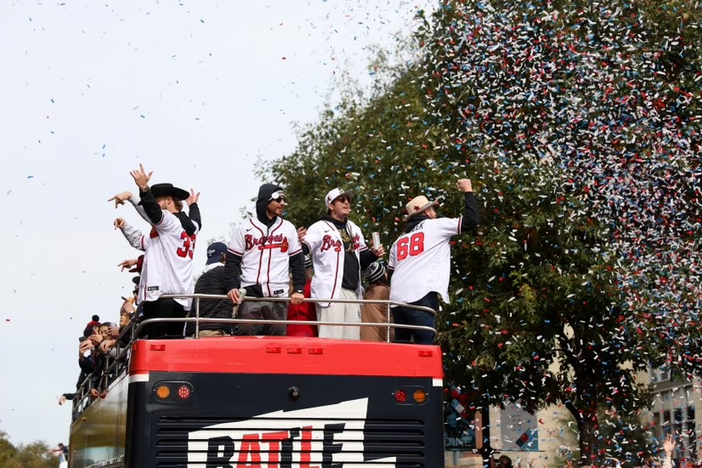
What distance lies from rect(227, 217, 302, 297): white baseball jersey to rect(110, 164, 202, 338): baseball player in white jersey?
0.43 meters

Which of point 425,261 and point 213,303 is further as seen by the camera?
point 425,261

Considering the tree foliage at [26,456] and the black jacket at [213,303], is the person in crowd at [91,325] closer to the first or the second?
the black jacket at [213,303]

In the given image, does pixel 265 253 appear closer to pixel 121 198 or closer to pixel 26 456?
pixel 121 198

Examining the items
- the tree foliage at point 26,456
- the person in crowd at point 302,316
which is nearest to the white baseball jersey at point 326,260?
the person in crowd at point 302,316

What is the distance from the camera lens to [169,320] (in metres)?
10.4

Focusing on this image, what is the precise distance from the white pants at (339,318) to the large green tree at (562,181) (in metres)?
16.1

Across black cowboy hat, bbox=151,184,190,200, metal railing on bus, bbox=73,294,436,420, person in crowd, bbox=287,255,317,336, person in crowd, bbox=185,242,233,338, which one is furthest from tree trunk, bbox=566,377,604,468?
black cowboy hat, bbox=151,184,190,200

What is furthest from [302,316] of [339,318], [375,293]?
[375,293]

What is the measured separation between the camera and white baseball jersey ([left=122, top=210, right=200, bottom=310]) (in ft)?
37.0

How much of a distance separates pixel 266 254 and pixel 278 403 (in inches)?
58.5

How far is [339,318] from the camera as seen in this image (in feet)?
38.4

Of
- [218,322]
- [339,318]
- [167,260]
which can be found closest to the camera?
[218,322]

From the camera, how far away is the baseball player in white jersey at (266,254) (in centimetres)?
1144

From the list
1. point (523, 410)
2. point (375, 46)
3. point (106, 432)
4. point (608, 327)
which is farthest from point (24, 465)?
point (106, 432)
